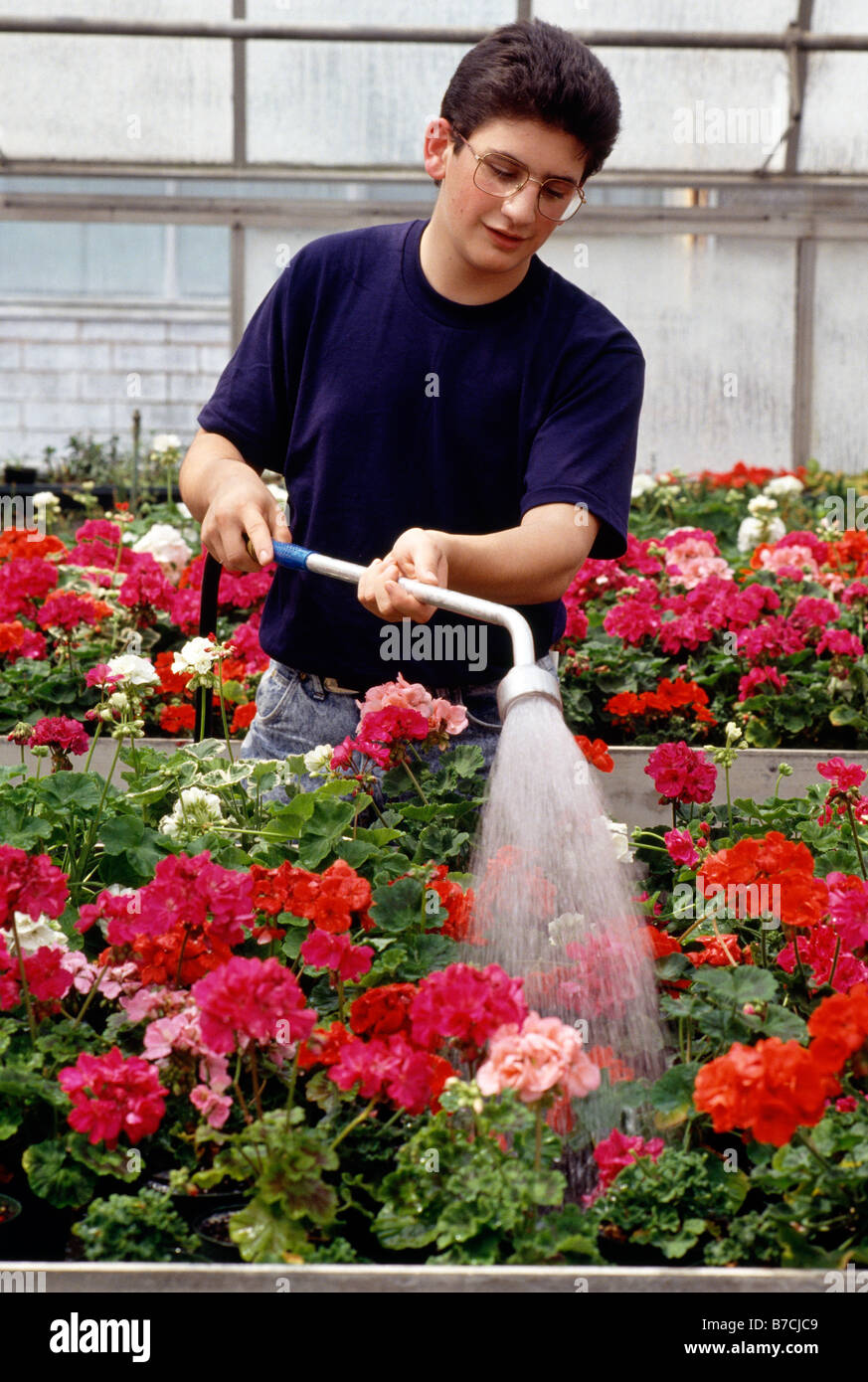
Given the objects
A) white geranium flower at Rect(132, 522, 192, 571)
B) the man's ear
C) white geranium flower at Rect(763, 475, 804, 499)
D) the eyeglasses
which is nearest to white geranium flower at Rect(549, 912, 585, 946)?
the eyeglasses

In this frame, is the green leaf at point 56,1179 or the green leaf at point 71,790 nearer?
the green leaf at point 56,1179

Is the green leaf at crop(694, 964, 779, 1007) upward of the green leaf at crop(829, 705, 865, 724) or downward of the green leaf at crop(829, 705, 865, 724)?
upward

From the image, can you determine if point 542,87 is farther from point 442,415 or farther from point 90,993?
point 90,993

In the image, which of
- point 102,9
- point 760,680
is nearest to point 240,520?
point 760,680

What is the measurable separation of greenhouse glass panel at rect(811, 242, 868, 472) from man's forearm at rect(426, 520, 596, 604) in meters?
5.40

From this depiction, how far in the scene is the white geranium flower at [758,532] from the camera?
3.95 meters

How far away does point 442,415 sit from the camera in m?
1.70

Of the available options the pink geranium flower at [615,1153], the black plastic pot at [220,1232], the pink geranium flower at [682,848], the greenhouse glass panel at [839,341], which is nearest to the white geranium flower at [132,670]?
the pink geranium flower at [682,848]

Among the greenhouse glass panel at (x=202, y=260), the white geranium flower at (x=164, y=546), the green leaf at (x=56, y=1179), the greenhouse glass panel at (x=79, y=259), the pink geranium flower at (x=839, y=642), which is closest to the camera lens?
the green leaf at (x=56, y=1179)

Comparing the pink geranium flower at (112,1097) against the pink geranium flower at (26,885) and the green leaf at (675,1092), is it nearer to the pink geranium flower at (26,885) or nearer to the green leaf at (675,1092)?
the pink geranium flower at (26,885)

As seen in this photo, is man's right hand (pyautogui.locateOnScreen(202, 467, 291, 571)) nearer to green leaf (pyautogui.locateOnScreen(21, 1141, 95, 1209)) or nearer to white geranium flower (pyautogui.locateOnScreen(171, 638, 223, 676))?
white geranium flower (pyautogui.locateOnScreen(171, 638, 223, 676))

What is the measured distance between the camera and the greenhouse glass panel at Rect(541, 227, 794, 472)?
656 centimetres

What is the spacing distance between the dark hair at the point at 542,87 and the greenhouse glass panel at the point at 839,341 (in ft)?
17.5

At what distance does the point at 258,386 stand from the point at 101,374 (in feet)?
18.0
